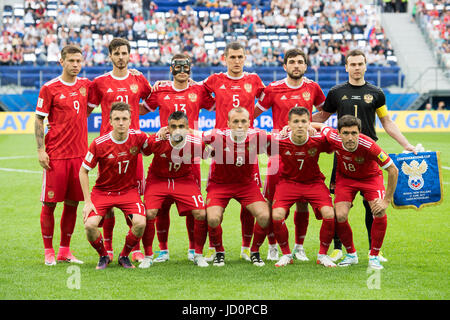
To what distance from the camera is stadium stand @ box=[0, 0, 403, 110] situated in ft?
81.7

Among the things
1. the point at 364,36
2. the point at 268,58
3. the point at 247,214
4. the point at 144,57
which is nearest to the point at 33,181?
the point at 247,214

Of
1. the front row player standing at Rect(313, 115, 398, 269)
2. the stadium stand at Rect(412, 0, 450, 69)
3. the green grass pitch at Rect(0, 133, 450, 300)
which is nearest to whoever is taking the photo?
the green grass pitch at Rect(0, 133, 450, 300)

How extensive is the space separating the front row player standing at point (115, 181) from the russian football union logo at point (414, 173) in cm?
270

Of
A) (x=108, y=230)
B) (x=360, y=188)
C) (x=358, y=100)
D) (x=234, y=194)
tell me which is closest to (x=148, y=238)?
(x=108, y=230)

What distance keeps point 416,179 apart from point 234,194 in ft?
6.17

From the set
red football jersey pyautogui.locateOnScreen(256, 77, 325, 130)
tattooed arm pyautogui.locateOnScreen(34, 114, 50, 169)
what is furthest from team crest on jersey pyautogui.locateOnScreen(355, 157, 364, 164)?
tattooed arm pyautogui.locateOnScreen(34, 114, 50, 169)

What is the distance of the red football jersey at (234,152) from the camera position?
668 centimetres

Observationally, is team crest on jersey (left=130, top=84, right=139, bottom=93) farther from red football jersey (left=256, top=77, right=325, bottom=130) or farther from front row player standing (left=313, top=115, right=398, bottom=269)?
front row player standing (left=313, top=115, right=398, bottom=269)

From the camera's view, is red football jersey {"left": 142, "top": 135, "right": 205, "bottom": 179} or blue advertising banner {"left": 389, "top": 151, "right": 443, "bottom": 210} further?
blue advertising banner {"left": 389, "top": 151, "right": 443, "bottom": 210}

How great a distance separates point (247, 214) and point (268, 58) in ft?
63.9

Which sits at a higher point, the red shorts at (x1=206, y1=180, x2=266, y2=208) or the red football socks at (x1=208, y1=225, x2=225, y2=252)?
the red shorts at (x1=206, y1=180, x2=266, y2=208)

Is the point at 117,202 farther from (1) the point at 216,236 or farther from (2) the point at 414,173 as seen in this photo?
(2) the point at 414,173

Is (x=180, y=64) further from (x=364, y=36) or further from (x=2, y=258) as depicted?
(x=364, y=36)

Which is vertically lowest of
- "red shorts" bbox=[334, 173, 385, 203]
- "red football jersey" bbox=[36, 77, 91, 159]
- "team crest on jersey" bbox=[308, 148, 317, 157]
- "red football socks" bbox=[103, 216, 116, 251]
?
"red football socks" bbox=[103, 216, 116, 251]
